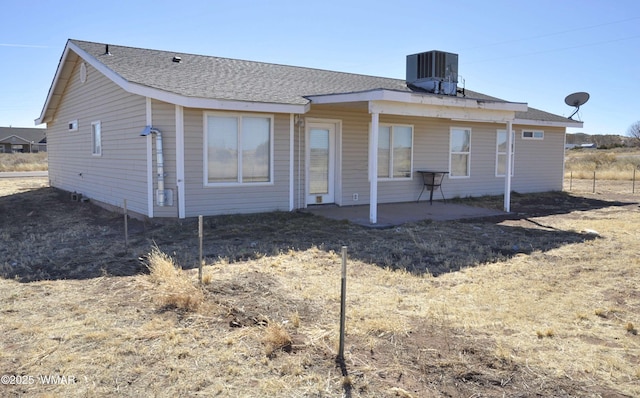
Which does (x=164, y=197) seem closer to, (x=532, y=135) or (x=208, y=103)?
(x=208, y=103)

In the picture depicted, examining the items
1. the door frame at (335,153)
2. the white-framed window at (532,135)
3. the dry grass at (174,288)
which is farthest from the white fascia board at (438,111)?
the dry grass at (174,288)

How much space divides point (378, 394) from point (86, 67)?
12501mm

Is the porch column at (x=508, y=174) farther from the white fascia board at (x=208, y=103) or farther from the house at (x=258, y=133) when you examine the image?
the white fascia board at (x=208, y=103)

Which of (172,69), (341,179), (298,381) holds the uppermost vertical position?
(172,69)

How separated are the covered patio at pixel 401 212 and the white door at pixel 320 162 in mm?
327

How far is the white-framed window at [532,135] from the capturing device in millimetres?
16578

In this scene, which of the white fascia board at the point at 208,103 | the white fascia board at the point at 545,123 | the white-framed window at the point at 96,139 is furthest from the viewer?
the white fascia board at the point at 545,123

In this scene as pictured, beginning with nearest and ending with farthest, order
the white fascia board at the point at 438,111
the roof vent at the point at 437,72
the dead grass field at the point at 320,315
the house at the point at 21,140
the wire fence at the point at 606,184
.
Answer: the dead grass field at the point at 320,315, the white fascia board at the point at 438,111, the roof vent at the point at 437,72, the wire fence at the point at 606,184, the house at the point at 21,140

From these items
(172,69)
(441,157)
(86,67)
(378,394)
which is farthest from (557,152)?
(378,394)

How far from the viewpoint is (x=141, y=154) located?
10.2 metres

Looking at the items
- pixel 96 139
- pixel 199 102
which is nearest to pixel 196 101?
pixel 199 102

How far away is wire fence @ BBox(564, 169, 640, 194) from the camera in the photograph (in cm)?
1947

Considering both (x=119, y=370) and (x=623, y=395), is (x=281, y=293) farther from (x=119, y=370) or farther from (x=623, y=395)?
(x=623, y=395)

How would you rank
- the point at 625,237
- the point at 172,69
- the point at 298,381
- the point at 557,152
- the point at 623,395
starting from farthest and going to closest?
the point at 557,152, the point at 172,69, the point at 625,237, the point at 298,381, the point at 623,395
